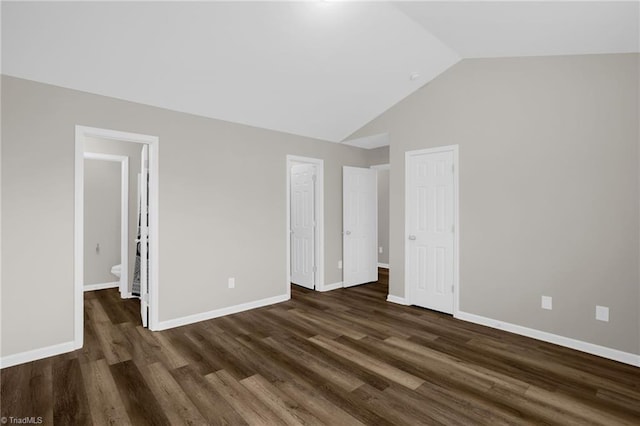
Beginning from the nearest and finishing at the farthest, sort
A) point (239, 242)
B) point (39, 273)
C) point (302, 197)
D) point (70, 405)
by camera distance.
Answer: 1. point (70, 405)
2. point (39, 273)
3. point (239, 242)
4. point (302, 197)

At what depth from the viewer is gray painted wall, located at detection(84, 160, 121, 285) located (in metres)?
5.32

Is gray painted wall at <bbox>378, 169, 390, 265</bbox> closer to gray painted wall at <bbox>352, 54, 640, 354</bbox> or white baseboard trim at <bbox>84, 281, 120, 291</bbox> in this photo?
gray painted wall at <bbox>352, 54, 640, 354</bbox>

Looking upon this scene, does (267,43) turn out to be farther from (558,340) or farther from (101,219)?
(101,219)

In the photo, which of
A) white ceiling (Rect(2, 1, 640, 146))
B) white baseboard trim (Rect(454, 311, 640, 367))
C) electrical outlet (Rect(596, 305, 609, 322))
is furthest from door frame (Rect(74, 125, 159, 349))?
electrical outlet (Rect(596, 305, 609, 322))

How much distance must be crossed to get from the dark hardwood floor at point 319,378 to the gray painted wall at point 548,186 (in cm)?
45

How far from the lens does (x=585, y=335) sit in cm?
310

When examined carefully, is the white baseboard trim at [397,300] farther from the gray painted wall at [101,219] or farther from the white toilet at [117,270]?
the gray painted wall at [101,219]

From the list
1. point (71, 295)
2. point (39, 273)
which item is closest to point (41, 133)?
point (39, 273)

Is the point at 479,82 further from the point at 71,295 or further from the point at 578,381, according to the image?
the point at 71,295

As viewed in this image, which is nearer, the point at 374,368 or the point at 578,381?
the point at 578,381

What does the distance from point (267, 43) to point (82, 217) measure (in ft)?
7.87

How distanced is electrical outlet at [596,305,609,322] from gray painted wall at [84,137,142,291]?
5.73 meters

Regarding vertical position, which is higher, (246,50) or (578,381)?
(246,50)

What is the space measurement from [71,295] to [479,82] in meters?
4.80
